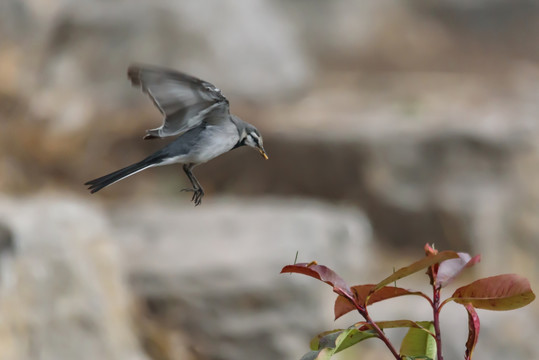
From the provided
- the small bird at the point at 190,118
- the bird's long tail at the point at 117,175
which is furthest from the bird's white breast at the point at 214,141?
the bird's long tail at the point at 117,175

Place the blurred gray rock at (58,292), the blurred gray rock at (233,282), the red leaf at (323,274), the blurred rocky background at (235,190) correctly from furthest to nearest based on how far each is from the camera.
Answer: the blurred gray rock at (233,282) < the blurred rocky background at (235,190) < the blurred gray rock at (58,292) < the red leaf at (323,274)

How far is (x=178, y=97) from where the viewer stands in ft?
5.89

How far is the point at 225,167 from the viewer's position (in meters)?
7.17

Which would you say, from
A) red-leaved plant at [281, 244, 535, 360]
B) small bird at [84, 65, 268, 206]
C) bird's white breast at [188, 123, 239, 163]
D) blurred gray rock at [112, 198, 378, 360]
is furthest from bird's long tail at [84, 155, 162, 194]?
blurred gray rock at [112, 198, 378, 360]

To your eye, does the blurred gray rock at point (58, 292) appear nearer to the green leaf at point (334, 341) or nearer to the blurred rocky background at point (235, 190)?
the blurred rocky background at point (235, 190)

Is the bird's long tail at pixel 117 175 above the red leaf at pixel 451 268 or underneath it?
underneath

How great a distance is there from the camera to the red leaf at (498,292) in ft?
5.31

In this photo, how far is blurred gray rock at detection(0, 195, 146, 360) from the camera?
3.92 metres

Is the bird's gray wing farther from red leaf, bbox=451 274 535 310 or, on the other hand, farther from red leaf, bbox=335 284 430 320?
red leaf, bbox=451 274 535 310

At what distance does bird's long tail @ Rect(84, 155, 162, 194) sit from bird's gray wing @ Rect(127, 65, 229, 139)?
Answer: 0.08 metres

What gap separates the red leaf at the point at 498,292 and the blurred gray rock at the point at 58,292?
2.71 meters

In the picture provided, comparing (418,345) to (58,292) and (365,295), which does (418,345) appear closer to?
(365,295)

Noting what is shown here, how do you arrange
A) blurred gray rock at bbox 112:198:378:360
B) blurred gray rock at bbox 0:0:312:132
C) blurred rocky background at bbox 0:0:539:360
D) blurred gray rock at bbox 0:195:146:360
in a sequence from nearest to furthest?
blurred gray rock at bbox 0:195:146:360 → blurred rocky background at bbox 0:0:539:360 → blurred gray rock at bbox 112:198:378:360 → blurred gray rock at bbox 0:0:312:132

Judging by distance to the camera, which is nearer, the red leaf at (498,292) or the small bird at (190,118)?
the red leaf at (498,292)
